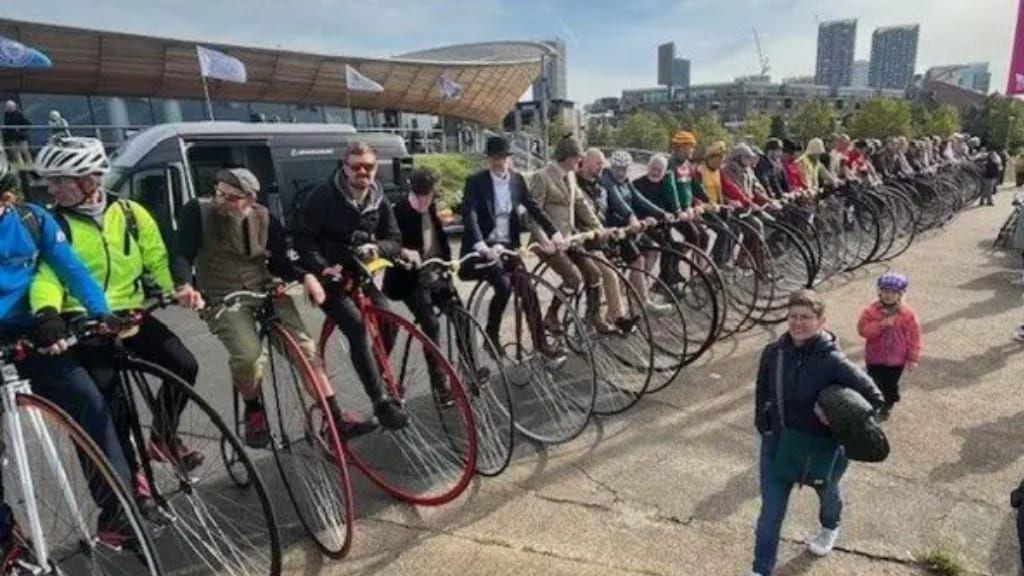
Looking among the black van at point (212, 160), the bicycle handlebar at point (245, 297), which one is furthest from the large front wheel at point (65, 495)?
the black van at point (212, 160)

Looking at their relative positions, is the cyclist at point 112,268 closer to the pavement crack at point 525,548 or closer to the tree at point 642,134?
the pavement crack at point 525,548

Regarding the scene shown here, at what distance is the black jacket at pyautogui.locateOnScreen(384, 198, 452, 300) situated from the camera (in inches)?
169

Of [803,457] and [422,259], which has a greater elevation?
→ [422,259]

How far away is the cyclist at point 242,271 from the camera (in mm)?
3369

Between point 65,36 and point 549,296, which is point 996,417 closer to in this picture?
point 549,296

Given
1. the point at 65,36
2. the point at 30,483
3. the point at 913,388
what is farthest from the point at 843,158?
the point at 65,36

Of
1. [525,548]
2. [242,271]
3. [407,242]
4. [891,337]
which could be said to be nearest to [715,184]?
[891,337]

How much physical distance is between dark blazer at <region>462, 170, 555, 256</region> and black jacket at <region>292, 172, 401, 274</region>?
3.38ft

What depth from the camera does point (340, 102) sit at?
4072 cm

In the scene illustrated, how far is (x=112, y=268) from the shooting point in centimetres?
323

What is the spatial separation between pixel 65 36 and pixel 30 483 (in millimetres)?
30632

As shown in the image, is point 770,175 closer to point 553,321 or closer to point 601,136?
point 553,321

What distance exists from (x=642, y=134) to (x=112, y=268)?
89326 mm

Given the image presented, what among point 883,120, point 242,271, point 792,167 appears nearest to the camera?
point 242,271
